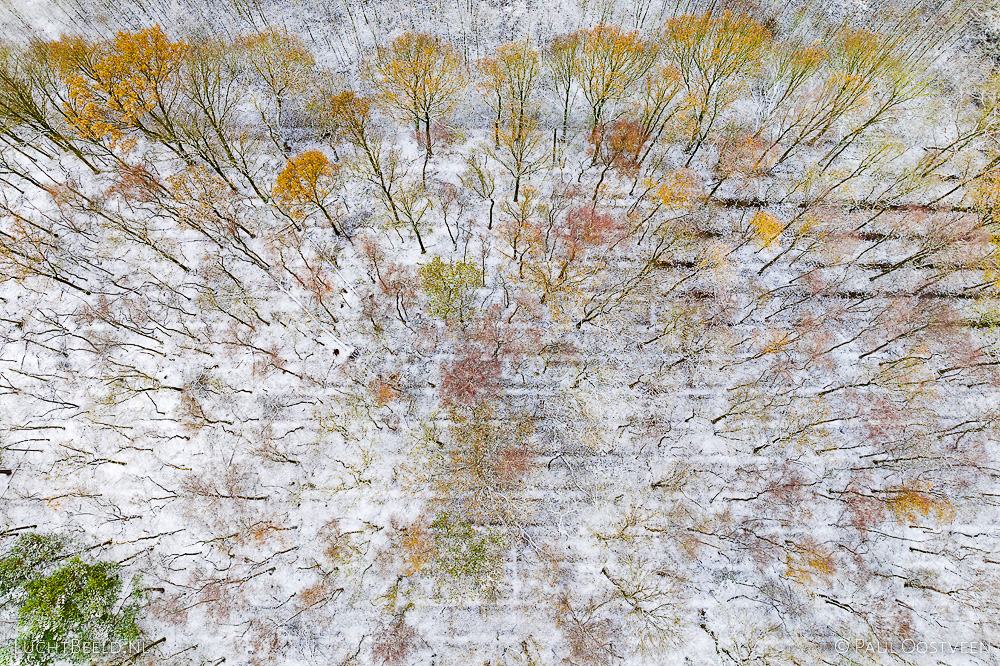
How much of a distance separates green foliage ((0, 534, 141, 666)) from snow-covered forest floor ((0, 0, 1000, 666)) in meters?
0.16

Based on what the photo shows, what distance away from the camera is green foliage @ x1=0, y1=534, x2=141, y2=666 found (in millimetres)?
24797

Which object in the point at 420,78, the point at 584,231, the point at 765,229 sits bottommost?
the point at 765,229

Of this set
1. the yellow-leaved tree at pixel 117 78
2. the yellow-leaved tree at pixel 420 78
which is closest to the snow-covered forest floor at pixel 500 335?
the yellow-leaved tree at pixel 117 78

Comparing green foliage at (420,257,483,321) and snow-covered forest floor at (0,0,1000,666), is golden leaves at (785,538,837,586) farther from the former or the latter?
green foliage at (420,257,483,321)

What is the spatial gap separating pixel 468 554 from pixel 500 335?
1186 cm

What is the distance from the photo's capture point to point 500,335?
1156 inches

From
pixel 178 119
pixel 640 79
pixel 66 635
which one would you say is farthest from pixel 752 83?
pixel 66 635

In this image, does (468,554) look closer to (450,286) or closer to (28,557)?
(450,286)

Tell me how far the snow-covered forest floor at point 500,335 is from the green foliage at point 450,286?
17 centimetres

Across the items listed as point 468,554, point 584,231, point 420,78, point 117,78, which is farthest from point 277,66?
point 468,554

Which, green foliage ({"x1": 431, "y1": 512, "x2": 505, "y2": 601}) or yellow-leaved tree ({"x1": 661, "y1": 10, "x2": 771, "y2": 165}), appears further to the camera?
yellow-leaved tree ({"x1": 661, "y1": 10, "x2": 771, "y2": 165})

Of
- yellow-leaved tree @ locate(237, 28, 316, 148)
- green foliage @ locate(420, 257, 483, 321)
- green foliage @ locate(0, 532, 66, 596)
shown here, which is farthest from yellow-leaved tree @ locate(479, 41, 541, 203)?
green foliage @ locate(0, 532, 66, 596)

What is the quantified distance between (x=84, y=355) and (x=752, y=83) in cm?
4374

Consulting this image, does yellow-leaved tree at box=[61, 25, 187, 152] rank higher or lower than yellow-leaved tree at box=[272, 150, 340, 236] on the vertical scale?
higher
